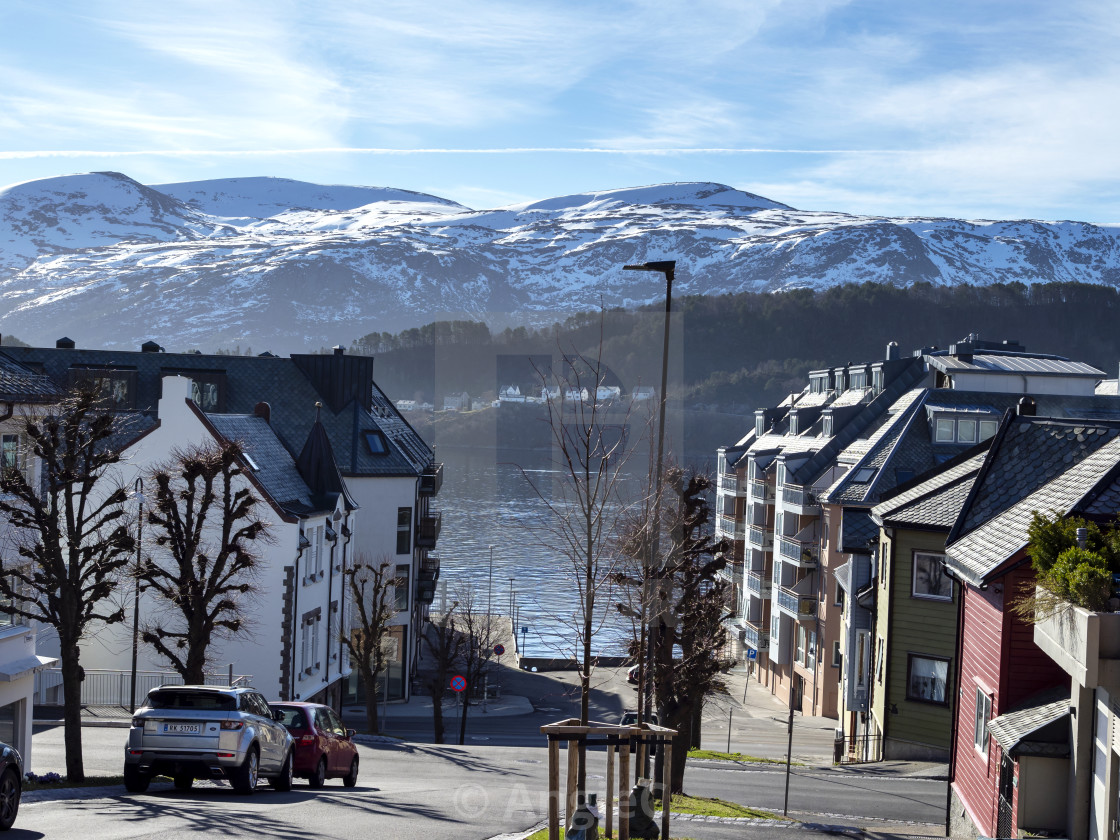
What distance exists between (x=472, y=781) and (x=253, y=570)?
16.3 meters

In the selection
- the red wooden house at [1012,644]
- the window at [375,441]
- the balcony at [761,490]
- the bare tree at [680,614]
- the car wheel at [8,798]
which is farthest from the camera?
the balcony at [761,490]

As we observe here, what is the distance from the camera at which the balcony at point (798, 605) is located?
191 ft

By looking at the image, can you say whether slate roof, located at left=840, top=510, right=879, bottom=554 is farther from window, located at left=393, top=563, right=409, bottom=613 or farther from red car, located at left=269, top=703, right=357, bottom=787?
red car, located at left=269, top=703, right=357, bottom=787

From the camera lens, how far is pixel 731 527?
8006cm

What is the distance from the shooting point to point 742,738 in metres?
50.8

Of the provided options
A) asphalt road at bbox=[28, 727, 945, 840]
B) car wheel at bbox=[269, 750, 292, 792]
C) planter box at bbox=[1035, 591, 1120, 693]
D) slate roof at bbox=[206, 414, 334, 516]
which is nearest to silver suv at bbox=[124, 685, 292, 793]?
asphalt road at bbox=[28, 727, 945, 840]

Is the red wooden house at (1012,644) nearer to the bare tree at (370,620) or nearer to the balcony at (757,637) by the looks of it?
the bare tree at (370,620)

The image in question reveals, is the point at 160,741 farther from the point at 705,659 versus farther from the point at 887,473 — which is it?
the point at 887,473

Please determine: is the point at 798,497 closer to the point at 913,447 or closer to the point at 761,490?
the point at 761,490

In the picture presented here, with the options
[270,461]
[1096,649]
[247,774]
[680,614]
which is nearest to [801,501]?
[270,461]

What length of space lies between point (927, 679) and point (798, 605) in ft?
80.3

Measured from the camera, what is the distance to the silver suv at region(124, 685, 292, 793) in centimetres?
1784

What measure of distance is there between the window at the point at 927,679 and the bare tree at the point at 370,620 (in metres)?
19.7

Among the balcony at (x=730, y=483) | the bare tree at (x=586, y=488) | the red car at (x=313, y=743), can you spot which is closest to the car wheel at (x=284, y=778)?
the red car at (x=313, y=743)
